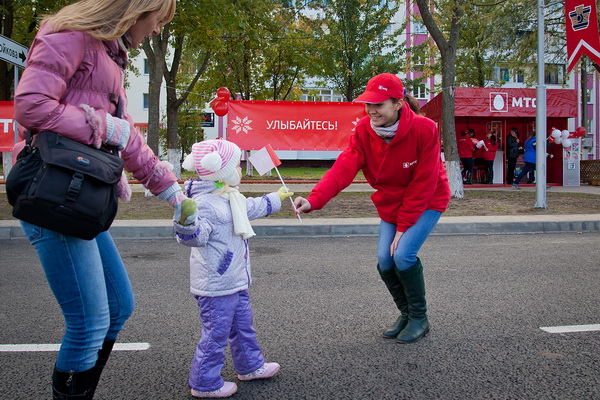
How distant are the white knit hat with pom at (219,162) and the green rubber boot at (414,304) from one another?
1462mm

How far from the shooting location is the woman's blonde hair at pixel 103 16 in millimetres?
2084

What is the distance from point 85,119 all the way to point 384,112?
2.12 m

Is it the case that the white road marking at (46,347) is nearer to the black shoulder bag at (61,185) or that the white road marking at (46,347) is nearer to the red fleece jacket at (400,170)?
the red fleece jacket at (400,170)

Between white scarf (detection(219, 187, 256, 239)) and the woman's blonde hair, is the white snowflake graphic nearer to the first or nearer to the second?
white scarf (detection(219, 187, 256, 239))

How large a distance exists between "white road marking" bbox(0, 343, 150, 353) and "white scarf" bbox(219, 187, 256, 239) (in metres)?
1.29

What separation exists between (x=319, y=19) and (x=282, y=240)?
22094 mm

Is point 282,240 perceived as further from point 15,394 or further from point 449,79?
point 449,79

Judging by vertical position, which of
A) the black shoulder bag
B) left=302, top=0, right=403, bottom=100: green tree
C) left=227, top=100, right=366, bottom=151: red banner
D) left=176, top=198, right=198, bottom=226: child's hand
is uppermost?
left=302, top=0, right=403, bottom=100: green tree

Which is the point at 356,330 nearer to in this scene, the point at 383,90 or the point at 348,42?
the point at 383,90

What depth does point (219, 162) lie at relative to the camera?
293 cm

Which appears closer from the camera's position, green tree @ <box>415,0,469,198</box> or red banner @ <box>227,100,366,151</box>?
red banner @ <box>227,100,366,151</box>

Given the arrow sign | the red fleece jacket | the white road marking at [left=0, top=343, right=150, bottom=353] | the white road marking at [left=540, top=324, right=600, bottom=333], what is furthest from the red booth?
the white road marking at [left=0, top=343, right=150, bottom=353]

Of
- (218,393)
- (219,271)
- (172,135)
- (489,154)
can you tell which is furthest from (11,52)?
(489,154)

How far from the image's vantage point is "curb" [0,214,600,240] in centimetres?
909
